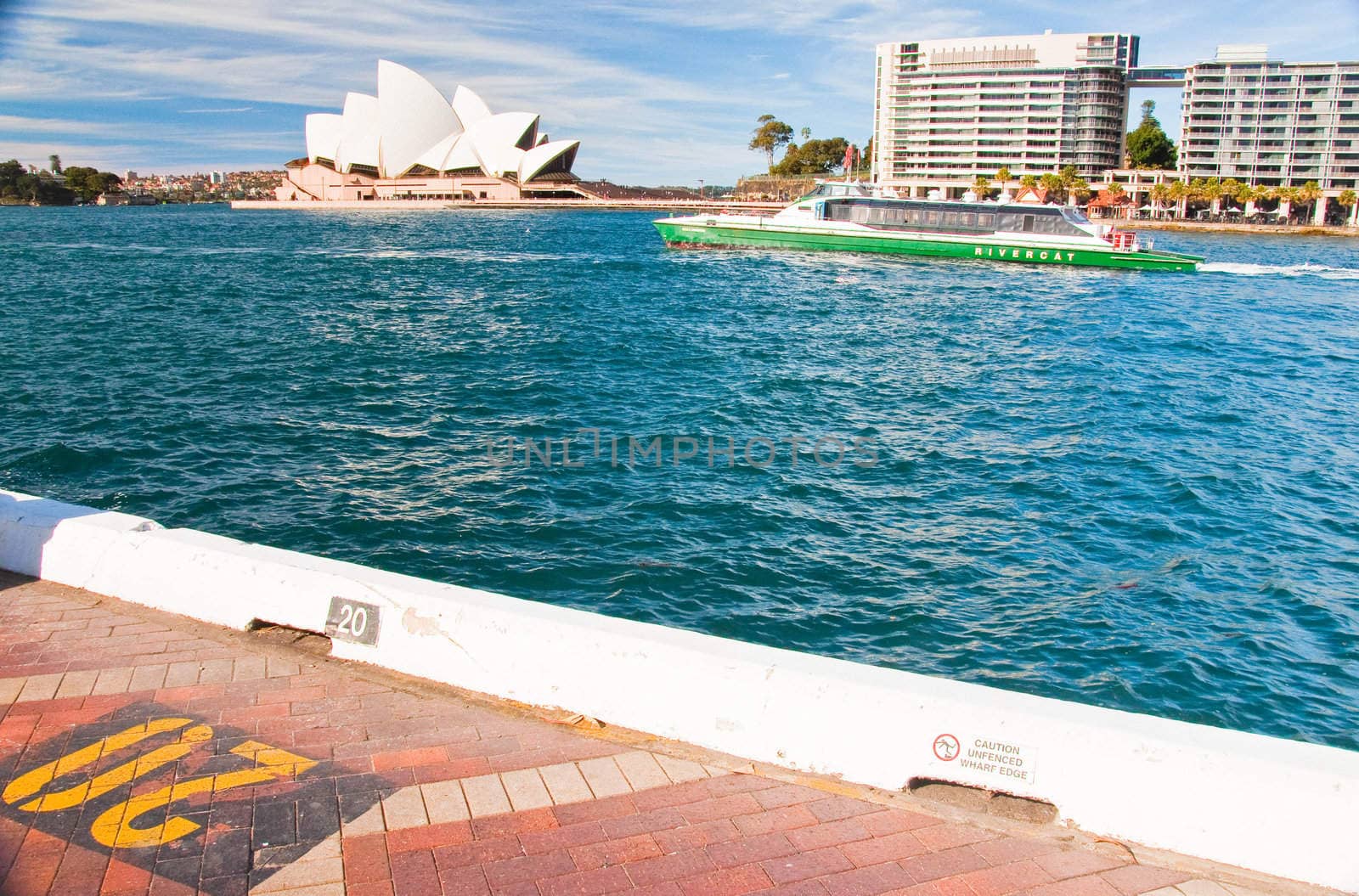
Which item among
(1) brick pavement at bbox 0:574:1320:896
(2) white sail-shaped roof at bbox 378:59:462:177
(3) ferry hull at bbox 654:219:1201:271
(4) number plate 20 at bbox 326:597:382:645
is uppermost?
(2) white sail-shaped roof at bbox 378:59:462:177

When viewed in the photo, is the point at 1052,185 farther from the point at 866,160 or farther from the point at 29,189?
the point at 29,189

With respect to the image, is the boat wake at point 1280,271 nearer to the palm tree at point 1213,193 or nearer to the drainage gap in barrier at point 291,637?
the drainage gap in barrier at point 291,637

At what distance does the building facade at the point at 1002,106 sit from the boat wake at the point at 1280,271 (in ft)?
259

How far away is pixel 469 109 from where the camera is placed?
4279 inches

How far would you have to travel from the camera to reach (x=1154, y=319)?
89.8 feet

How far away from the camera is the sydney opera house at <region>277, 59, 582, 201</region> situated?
10575cm

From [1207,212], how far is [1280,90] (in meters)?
20.4

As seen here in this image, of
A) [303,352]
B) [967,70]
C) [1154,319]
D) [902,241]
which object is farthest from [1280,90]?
[303,352]

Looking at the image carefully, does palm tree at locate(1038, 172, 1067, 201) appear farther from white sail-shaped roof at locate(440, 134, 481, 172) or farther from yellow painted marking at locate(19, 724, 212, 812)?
yellow painted marking at locate(19, 724, 212, 812)

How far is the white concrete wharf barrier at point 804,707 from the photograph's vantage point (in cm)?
305

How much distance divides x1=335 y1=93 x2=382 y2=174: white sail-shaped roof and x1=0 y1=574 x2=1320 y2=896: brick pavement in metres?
113

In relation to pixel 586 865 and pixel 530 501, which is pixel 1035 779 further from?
pixel 530 501

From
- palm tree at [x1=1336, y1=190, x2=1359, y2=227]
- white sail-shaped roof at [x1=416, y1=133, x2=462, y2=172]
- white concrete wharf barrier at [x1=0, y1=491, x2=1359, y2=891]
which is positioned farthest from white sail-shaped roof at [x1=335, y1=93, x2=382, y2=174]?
white concrete wharf barrier at [x1=0, y1=491, x2=1359, y2=891]

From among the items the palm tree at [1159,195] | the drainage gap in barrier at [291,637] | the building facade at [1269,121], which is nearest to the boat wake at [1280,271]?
the drainage gap in barrier at [291,637]
